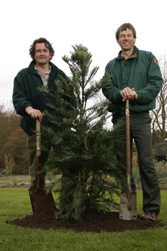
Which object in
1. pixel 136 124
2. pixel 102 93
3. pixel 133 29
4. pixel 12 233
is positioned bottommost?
pixel 12 233

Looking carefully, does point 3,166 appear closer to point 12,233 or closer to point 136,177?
point 136,177

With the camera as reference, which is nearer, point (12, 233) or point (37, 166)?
point (12, 233)

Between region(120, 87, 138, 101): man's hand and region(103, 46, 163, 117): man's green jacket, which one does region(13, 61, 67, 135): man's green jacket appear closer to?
region(103, 46, 163, 117): man's green jacket

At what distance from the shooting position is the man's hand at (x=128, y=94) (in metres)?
3.86

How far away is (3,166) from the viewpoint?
33.5m

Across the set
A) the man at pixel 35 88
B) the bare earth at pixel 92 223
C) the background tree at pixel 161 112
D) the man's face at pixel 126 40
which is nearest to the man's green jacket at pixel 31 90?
the man at pixel 35 88

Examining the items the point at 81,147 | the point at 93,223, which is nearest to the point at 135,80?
the point at 81,147

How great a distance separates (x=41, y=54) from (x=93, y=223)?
2363mm

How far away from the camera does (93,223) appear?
3674 mm

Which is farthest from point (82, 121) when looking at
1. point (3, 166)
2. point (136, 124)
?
point (3, 166)

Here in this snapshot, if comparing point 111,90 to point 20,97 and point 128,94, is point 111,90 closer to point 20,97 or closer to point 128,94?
point 128,94

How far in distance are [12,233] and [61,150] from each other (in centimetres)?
106

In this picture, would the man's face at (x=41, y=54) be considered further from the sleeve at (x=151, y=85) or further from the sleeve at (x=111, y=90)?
the sleeve at (x=151, y=85)

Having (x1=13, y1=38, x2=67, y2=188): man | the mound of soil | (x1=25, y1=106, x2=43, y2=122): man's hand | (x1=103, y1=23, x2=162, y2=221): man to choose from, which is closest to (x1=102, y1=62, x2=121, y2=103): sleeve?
(x1=103, y1=23, x2=162, y2=221): man
